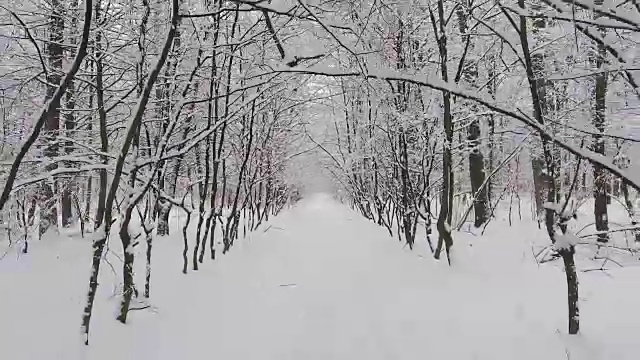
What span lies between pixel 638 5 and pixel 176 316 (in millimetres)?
4901

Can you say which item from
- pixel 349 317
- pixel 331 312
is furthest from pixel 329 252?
pixel 349 317

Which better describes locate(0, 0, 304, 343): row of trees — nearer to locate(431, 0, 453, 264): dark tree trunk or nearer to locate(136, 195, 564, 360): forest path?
locate(136, 195, 564, 360): forest path

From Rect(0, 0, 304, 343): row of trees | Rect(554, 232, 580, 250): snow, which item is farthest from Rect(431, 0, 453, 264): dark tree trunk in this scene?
Rect(554, 232, 580, 250): snow

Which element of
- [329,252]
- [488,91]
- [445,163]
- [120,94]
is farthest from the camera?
[329,252]

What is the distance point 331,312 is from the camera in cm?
543

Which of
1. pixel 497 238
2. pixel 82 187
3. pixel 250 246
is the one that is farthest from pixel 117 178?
pixel 497 238

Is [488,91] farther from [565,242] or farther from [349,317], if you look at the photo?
[349,317]

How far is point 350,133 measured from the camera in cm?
1741

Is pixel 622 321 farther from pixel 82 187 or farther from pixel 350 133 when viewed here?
pixel 350 133

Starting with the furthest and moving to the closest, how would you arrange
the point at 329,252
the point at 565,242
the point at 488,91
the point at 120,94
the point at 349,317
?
1. the point at 329,252
2. the point at 488,91
3. the point at 120,94
4. the point at 349,317
5. the point at 565,242

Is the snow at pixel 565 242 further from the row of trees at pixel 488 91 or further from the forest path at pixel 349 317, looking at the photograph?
the forest path at pixel 349 317

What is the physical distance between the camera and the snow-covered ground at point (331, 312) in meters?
3.98

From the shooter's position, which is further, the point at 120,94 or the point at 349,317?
the point at 120,94

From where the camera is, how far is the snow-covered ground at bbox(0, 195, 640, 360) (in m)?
3.98
